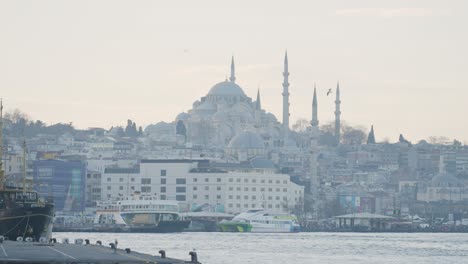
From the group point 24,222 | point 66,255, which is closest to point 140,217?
point 24,222

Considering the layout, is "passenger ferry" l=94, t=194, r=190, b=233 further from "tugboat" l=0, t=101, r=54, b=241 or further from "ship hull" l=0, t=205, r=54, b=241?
"ship hull" l=0, t=205, r=54, b=241

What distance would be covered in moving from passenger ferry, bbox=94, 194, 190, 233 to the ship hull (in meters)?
87.6

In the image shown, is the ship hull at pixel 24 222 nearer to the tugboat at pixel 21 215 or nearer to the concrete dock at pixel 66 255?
the tugboat at pixel 21 215

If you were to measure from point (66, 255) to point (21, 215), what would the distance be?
30.2 meters

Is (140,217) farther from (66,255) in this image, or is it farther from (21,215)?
(66,255)

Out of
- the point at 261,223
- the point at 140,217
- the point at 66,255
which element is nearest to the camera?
the point at 66,255

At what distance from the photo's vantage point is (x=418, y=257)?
330 ft

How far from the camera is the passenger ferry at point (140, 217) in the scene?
17200 cm

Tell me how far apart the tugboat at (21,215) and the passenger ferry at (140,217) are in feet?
286

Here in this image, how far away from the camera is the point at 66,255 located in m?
49.8

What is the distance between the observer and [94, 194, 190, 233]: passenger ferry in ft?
564

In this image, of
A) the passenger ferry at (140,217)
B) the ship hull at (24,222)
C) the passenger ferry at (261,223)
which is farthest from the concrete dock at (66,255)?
the passenger ferry at (261,223)

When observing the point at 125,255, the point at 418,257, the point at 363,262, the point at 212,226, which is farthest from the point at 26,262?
the point at 212,226

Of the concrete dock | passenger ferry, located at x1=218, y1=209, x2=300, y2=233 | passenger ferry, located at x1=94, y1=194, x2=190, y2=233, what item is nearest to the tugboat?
the concrete dock
